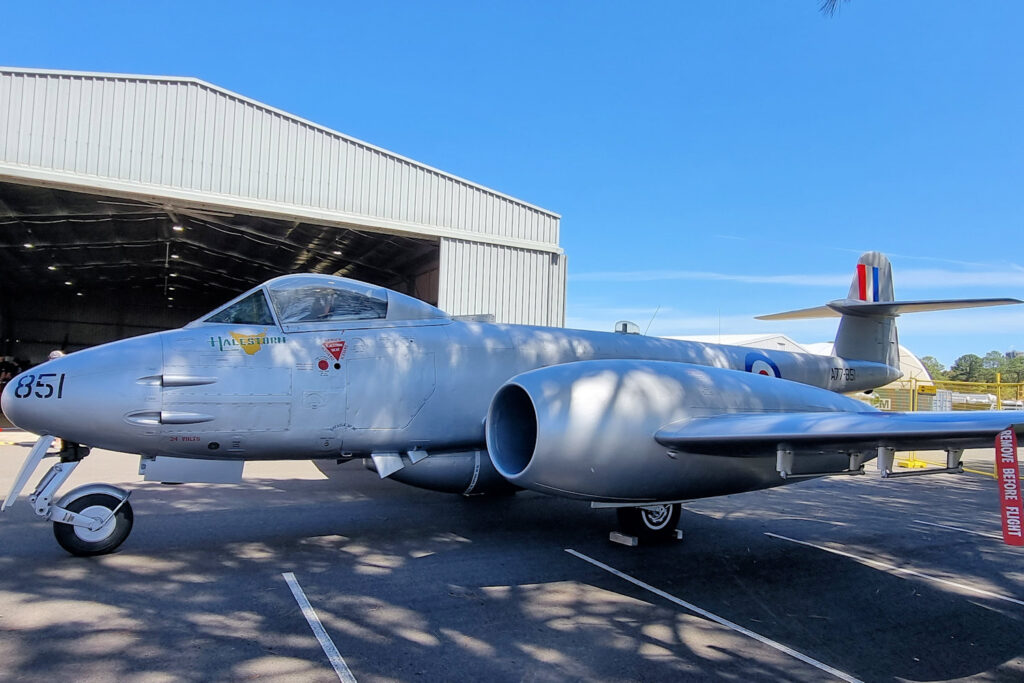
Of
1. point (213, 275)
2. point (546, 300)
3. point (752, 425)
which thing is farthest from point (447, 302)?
point (213, 275)

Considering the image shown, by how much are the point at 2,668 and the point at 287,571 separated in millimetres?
2087

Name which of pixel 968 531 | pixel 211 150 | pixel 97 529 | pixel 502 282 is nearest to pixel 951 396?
pixel 968 531

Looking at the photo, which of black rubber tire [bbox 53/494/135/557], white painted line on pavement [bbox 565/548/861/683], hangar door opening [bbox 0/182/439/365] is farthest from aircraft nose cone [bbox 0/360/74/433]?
hangar door opening [bbox 0/182/439/365]

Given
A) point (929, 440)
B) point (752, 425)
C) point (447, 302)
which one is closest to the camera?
point (929, 440)

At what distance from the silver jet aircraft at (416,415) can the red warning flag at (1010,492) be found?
25 centimetres

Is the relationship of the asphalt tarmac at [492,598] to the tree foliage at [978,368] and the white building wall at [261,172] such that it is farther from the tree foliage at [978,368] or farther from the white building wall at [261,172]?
the tree foliage at [978,368]

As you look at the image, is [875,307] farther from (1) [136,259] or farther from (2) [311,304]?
(1) [136,259]

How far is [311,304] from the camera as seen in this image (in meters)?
6.02

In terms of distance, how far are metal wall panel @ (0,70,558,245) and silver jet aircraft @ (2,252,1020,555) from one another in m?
9.10

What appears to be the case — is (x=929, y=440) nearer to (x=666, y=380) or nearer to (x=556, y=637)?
(x=666, y=380)

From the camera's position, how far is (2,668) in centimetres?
338

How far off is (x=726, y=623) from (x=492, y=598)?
1.74 m

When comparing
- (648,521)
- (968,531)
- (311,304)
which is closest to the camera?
(311,304)

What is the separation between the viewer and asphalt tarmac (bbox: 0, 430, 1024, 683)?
3.71m
